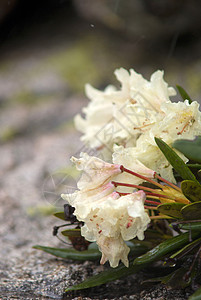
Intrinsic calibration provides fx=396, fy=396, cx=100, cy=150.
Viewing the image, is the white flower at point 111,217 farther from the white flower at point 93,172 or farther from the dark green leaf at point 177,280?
the dark green leaf at point 177,280

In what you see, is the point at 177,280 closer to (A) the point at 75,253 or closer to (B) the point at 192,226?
(B) the point at 192,226

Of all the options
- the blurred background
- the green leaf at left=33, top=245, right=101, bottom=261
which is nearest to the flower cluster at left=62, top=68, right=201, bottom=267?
the green leaf at left=33, top=245, right=101, bottom=261

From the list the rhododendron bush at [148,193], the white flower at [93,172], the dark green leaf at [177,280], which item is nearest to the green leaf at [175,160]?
the rhododendron bush at [148,193]

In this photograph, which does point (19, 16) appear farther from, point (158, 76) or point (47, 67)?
point (158, 76)

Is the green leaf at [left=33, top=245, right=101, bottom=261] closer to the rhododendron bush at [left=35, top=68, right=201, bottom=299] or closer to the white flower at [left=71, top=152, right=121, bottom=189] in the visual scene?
the rhododendron bush at [left=35, top=68, right=201, bottom=299]

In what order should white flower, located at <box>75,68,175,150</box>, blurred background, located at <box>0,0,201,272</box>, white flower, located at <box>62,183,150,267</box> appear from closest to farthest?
white flower, located at <box>62,183,150,267</box> < white flower, located at <box>75,68,175,150</box> < blurred background, located at <box>0,0,201,272</box>

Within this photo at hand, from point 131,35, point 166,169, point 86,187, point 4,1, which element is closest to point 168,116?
point 166,169

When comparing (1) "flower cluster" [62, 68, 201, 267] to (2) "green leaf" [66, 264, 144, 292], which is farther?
(2) "green leaf" [66, 264, 144, 292]

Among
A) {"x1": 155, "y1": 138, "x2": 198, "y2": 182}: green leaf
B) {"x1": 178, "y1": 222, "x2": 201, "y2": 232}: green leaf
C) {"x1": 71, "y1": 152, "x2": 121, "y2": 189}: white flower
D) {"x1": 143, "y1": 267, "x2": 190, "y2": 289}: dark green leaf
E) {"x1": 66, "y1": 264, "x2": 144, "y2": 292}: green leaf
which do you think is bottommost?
{"x1": 143, "y1": 267, "x2": 190, "y2": 289}: dark green leaf
